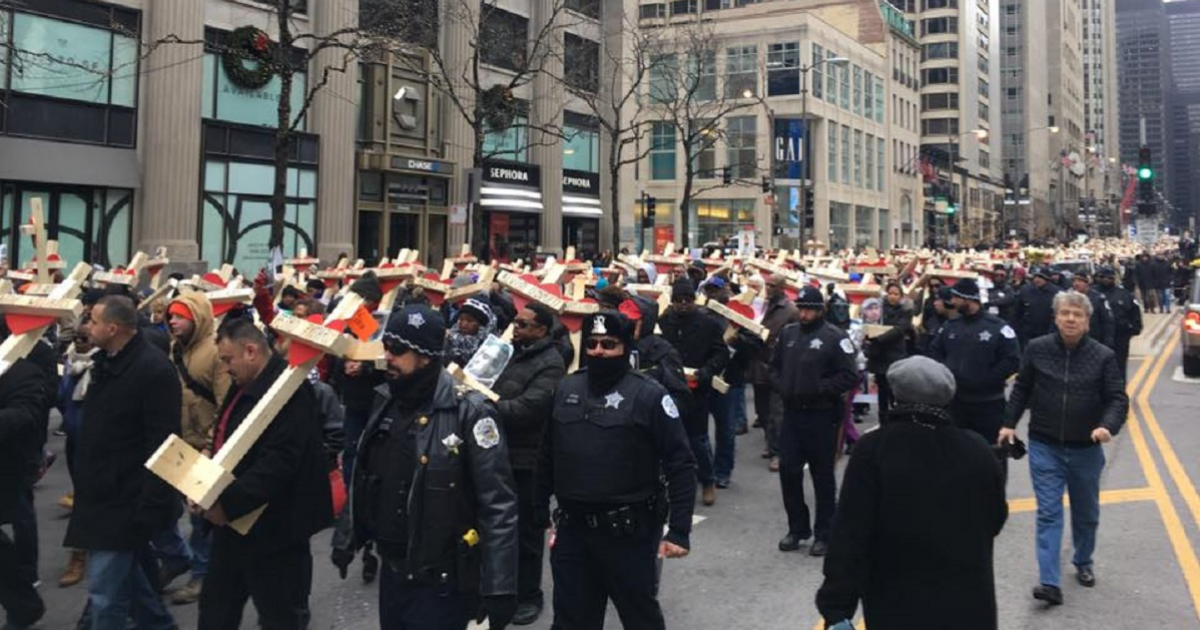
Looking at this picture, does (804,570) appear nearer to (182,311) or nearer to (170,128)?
(182,311)

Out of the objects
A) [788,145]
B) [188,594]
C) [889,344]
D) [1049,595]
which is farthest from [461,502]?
[788,145]

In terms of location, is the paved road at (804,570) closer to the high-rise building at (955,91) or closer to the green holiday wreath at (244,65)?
the green holiday wreath at (244,65)

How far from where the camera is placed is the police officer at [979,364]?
7.60m

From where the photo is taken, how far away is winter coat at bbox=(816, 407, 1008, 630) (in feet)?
11.1

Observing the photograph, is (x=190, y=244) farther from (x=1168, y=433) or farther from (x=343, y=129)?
(x=1168, y=433)

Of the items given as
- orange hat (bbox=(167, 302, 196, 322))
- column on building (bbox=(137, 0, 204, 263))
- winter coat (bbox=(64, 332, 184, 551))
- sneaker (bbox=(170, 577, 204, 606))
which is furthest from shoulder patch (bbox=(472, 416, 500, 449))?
column on building (bbox=(137, 0, 204, 263))

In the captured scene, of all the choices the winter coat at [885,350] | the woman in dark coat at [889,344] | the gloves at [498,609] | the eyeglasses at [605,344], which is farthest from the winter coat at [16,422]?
the winter coat at [885,350]

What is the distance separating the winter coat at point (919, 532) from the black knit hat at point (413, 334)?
1.75 meters

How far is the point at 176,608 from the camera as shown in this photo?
19.1 feet

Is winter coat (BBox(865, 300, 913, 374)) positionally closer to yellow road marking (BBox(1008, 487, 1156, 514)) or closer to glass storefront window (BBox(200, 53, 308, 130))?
yellow road marking (BBox(1008, 487, 1156, 514))

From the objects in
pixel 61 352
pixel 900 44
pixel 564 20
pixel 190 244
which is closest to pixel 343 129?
pixel 190 244

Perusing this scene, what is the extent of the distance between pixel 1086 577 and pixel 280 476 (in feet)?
17.2

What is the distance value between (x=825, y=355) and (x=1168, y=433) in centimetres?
712

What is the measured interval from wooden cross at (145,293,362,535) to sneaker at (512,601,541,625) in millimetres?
2100
